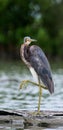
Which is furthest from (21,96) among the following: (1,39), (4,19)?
(4,19)

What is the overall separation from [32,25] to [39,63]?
1944 inches

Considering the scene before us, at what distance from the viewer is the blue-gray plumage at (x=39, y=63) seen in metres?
14.5

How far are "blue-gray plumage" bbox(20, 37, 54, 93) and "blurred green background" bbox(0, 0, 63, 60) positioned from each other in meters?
43.0

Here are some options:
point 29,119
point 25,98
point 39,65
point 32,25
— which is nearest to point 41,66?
point 39,65

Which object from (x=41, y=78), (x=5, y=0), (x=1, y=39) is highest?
(x=5, y=0)

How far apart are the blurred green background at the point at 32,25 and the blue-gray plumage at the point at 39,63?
1692 inches

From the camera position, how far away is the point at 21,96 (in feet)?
72.1

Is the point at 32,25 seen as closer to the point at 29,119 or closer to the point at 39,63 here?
the point at 39,63

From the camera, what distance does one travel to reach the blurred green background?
199 ft

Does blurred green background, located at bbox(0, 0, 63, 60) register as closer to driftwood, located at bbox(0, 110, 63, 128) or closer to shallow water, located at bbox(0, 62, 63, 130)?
shallow water, located at bbox(0, 62, 63, 130)

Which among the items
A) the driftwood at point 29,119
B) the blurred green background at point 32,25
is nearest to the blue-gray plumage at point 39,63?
the driftwood at point 29,119

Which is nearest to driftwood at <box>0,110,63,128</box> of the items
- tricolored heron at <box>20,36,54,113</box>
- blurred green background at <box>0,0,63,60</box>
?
tricolored heron at <box>20,36,54,113</box>

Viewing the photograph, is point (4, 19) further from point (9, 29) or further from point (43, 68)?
point (43, 68)

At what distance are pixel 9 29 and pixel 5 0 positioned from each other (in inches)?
124
